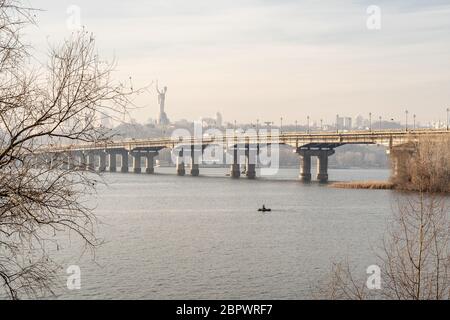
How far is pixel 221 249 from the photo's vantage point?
40.1m

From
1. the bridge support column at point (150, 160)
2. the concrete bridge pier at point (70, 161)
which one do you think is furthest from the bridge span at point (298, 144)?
the concrete bridge pier at point (70, 161)

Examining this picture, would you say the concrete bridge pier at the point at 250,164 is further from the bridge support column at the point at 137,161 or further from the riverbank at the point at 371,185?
the bridge support column at the point at 137,161

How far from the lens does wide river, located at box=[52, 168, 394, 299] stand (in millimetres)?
28141

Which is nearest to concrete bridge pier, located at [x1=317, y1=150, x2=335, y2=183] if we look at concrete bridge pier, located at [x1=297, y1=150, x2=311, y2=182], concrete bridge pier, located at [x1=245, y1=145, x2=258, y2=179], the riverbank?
concrete bridge pier, located at [x1=297, y1=150, x2=311, y2=182]

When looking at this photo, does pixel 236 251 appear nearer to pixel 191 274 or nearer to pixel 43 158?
pixel 191 274

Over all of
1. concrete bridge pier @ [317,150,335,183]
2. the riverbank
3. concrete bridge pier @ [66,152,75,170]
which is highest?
concrete bridge pier @ [66,152,75,170]

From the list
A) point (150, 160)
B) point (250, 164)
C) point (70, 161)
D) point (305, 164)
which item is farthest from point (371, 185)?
point (70, 161)

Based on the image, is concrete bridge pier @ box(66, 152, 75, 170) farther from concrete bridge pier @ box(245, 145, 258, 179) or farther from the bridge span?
concrete bridge pier @ box(245, 145, 258, 179)

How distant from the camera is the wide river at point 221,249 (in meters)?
28.1

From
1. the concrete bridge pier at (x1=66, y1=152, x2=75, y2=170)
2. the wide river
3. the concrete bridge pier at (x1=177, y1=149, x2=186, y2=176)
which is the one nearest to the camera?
the concrete bridge pier at (x1=66, y1=152, x2=75, y2=170)

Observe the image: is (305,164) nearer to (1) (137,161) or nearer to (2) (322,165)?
(2) (322,165)

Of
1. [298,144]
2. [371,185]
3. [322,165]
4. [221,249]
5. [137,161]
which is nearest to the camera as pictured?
[221,249]
